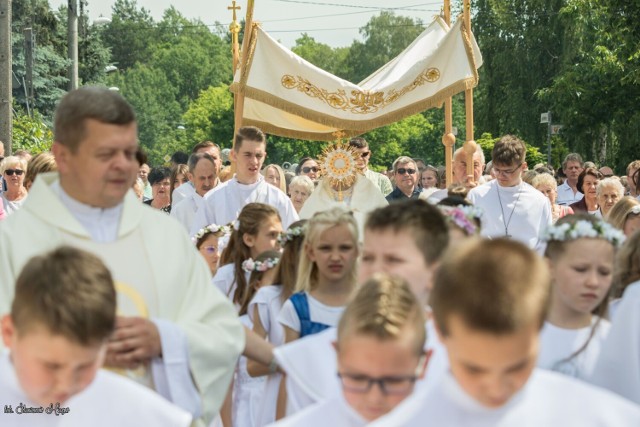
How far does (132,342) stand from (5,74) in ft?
43.9

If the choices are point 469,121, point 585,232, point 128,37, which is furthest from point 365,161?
point 128,37

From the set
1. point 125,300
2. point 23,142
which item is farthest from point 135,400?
point 23,142

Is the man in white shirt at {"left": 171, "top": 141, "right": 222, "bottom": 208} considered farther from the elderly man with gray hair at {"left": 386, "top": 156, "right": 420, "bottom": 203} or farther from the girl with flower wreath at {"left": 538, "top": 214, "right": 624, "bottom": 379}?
the girl with flower wreath at {"left": 538, "top": 214, "right": 624, "bottom": 379}

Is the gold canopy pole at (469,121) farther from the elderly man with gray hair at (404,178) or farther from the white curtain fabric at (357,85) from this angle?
the elderly man with gray hair at (404,178)

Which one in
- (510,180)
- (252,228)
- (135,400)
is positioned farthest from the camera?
(510,180)

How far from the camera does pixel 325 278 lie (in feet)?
19.7

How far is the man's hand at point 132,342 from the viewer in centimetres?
411

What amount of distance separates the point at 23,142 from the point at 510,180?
51.0ft

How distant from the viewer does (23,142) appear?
24.2m

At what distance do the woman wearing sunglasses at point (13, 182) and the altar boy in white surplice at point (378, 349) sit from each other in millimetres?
7802

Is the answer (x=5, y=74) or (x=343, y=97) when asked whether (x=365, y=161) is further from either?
(x=5, y=74)

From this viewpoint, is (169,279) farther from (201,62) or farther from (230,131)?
(201,62)

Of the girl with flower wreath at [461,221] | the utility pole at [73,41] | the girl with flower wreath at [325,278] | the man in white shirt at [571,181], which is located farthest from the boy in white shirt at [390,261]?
the utility pole at [73,41]

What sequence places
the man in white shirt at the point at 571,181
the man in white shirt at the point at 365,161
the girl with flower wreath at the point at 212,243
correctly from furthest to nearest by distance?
the man in white shirt at the point at 571,181 < the man in white shirt at the point at 365,161 < the girl with flower wreath at the point at 212,243
